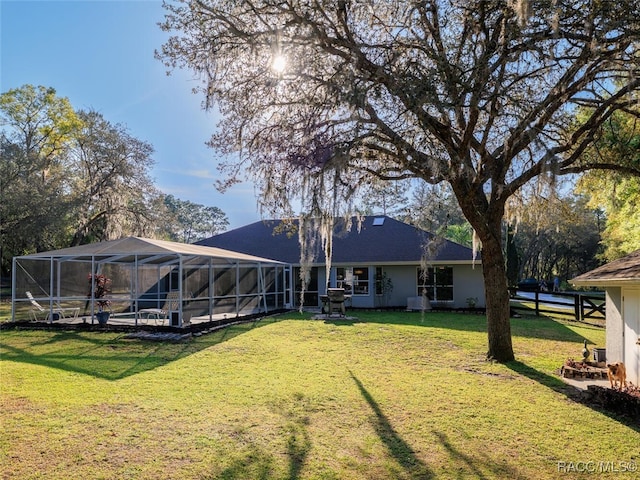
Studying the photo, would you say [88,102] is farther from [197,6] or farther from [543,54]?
[543,54]

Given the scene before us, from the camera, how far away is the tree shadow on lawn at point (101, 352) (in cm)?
729

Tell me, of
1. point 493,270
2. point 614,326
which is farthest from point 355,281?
point 614,326

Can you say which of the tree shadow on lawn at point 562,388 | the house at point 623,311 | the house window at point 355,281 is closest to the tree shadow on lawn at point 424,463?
the tree shadow on lawn at point 562,388

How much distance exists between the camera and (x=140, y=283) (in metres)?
15.6

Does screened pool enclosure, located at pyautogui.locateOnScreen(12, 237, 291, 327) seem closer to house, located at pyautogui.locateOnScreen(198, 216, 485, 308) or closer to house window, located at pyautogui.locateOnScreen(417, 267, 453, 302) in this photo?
house, located at pyautogui.locateOnScreen(198, 216, 485, 308)

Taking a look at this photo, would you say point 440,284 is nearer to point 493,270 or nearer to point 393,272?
point 393,272

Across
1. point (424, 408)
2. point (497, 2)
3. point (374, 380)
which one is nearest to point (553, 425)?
point (424, 408)

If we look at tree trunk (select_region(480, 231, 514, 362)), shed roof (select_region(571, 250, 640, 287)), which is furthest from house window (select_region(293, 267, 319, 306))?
shed roof (select_region(571, 250, 640, 287))

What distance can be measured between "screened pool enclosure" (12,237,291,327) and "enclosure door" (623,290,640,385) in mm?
9339

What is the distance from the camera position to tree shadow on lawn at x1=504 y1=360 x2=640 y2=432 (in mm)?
4952

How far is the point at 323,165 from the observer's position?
7.11 meters

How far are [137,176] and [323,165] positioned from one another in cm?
1860

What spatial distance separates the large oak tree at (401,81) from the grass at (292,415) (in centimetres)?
230

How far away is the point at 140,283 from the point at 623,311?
14.4 metres
